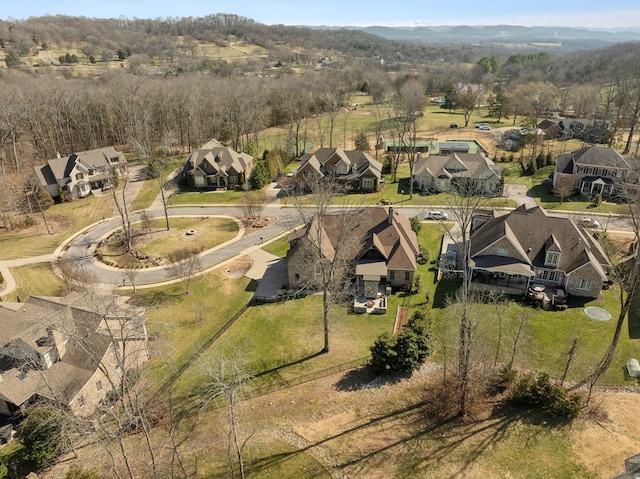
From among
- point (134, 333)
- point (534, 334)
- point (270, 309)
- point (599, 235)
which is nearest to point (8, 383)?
point (134, 333)

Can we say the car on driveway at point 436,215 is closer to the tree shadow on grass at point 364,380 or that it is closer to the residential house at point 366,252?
the residential house at point 366,252

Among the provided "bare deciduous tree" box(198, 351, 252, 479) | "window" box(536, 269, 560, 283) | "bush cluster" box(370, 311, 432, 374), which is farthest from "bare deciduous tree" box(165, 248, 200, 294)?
"window" box(536, 269, 560, 283)

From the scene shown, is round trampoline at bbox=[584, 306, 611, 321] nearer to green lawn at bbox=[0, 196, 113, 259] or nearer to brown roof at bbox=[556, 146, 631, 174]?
brown roof at bbox=[556, 146, 631, 174]

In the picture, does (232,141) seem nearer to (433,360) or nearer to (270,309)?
(270,309)

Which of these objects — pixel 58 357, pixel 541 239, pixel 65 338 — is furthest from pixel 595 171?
pixel 58 357

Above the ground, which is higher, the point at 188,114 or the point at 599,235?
the point at 188,114

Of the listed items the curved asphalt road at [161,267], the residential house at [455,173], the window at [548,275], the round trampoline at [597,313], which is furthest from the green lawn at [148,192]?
the round trampoline at [597,313]

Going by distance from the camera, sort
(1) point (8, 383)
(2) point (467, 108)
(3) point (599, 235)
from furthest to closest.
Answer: (2) point (467, 108)
(3) point (599, 235)
(1) point (8, 383)
